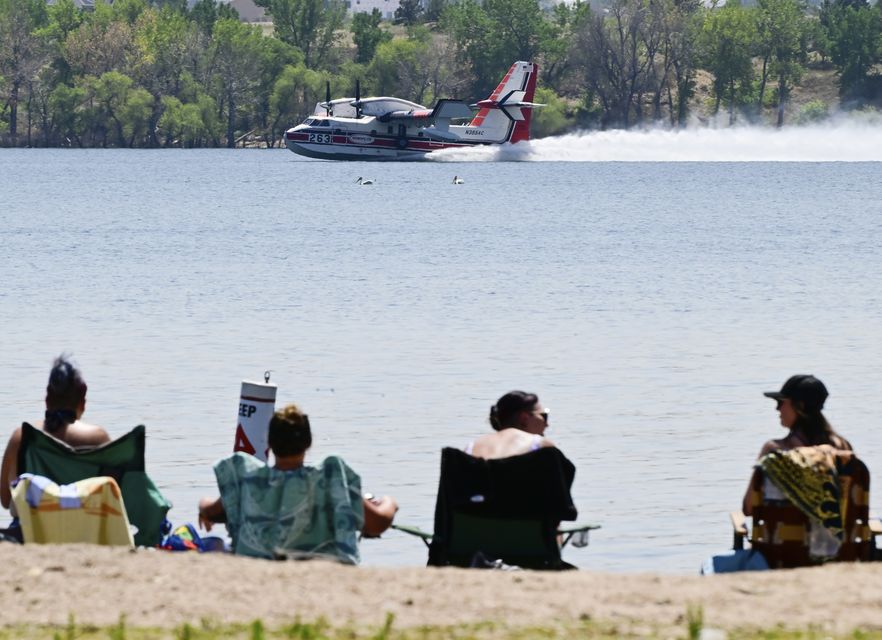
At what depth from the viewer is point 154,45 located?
176 meters

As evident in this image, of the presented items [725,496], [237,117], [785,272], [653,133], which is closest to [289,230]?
[785,272]

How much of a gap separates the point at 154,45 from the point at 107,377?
160 metres

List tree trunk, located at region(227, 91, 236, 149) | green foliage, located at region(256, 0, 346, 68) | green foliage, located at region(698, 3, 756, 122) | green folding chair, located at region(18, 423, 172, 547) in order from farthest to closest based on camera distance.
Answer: green foliage, located at region(256, 0, 346, 68)
tree trunk, located at region(227, 91, 236, 149)
green foliage, located at region(698, 3, 756, 122)
green folding chair, located at region(18, 423, 172, 547)

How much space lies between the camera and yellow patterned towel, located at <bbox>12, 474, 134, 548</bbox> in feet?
26.3

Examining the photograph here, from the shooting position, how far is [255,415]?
444 inches

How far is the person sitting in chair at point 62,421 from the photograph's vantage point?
848 cm

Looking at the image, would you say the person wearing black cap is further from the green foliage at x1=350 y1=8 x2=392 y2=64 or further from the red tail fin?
the green foliage at x1=350 y1=8 x2=392 y2=64

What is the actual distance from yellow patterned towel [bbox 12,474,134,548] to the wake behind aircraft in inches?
4253

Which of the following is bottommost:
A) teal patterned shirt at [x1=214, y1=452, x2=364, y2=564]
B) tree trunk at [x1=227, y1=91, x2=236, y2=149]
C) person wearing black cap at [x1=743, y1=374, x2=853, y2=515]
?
tree trunk at [x1=227, y1=91, x2=236, y2=149]

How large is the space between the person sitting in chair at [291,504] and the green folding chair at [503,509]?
2.16 feet

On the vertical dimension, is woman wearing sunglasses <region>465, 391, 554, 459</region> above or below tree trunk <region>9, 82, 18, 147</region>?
above

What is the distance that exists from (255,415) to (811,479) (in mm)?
4361

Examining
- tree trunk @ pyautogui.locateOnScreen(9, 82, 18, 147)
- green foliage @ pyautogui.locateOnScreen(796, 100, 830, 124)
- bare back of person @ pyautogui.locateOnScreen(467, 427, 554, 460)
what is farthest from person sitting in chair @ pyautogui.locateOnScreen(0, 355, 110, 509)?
tree trunk @ pyautogui.locateOnScreen(9, 82, 18, 147)

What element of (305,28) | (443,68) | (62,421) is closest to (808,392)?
(62,421)
